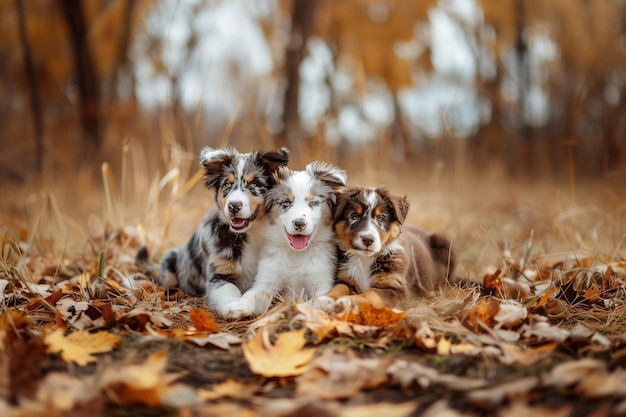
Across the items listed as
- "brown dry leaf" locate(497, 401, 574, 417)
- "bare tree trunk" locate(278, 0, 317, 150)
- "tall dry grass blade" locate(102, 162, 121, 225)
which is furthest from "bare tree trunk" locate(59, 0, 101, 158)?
"brown dry leaf" locate(497, 401, 574, 417)

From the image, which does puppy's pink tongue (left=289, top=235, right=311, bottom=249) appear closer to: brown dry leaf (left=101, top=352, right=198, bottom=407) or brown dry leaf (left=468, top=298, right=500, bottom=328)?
brown dry leaf (left=468, top=298, right=500, bottom=328)

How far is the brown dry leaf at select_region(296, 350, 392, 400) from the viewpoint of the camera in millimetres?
2398

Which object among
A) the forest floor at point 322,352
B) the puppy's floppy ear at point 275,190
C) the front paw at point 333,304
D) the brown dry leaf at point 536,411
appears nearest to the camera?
the brown dry leaf at point 536,411

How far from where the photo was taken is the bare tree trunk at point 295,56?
36.0 ft

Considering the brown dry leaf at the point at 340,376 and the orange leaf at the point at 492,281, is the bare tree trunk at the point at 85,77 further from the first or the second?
the brown dry leaf at the point at 340,376

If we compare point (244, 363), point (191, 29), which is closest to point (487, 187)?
point (244, 363)

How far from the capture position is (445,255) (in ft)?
15.6

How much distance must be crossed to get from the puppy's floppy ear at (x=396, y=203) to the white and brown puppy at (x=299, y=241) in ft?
1.05

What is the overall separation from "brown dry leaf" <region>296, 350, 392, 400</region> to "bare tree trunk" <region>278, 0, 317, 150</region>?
8.39 metres

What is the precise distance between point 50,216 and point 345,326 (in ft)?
14.2

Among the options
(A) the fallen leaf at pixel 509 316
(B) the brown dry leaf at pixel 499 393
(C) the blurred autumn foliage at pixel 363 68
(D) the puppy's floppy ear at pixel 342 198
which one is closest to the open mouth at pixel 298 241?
(D) the puppy's floppy ear at pixel 342 198

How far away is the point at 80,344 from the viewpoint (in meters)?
2.82

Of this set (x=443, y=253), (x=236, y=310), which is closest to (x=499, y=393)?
(x=236, y=310)

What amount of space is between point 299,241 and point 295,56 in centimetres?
787
